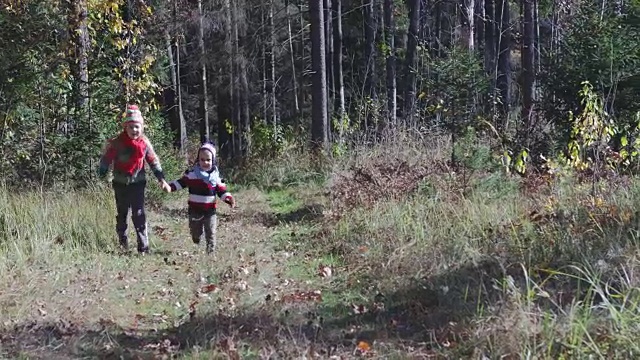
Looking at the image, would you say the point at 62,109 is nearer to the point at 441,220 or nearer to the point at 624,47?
the point at 441,220

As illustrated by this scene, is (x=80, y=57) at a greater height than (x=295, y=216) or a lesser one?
greater

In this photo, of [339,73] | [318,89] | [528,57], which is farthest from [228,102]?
[528,57]

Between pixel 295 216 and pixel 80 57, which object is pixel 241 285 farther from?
pixel 80 57

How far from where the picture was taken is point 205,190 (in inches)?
297

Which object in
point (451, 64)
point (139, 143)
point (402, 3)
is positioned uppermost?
point (402, 3)

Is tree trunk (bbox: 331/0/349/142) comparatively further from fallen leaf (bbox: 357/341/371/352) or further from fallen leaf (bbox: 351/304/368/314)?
fallen leaf (bbox: 357/341/371/352)

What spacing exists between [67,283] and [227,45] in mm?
19469

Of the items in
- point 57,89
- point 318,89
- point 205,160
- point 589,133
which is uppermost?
point 57,89

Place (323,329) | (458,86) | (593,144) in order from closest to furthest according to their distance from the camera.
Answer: (323,329) → (593,144) → (458,86)

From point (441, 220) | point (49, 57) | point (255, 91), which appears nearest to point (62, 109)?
point (49, 57)

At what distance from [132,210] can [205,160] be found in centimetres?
101

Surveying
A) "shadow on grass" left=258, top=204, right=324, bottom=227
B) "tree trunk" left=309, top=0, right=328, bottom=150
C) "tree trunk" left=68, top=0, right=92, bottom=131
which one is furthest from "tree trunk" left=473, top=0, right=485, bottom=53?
"tree trunk" left=68, top=0, right=92, bottom=131

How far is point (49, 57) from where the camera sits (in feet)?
33.3

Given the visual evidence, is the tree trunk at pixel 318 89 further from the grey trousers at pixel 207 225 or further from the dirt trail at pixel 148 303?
the grey trousers at pixel 207 225
